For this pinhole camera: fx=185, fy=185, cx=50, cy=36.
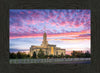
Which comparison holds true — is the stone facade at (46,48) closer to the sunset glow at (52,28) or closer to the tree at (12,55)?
the sunset glow at (52,28)

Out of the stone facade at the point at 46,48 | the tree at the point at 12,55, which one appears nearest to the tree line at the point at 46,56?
the tree at the point at 12,55

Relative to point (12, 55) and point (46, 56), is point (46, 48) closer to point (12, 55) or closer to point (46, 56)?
point (46, 56)

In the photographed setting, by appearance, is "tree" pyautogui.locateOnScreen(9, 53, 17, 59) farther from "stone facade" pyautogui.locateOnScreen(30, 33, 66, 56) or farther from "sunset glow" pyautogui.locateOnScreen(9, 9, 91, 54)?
"stone facade" pyautogui.locateOnScreen(30, 33, 66, 56)

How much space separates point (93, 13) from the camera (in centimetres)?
897

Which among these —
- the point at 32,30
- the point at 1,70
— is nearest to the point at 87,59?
the point at 32,30

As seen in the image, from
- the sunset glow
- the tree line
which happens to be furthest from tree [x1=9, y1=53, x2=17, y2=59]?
the sunset glow

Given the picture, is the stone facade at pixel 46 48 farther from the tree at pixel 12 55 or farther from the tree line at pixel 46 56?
the tree at pixel 12 55

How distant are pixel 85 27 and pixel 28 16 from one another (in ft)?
9.27

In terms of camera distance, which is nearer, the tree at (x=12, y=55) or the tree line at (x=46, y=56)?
the tree at (x=12, y=55)

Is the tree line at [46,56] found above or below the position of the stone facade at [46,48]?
below

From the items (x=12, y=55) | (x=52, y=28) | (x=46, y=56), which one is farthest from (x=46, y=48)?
(x=12, y=55)

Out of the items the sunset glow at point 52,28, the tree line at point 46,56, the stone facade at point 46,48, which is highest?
the sunset glow at point 52,28

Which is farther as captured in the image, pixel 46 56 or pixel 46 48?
pixel 46 48

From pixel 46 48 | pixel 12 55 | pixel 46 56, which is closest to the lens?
pixel 12 55
